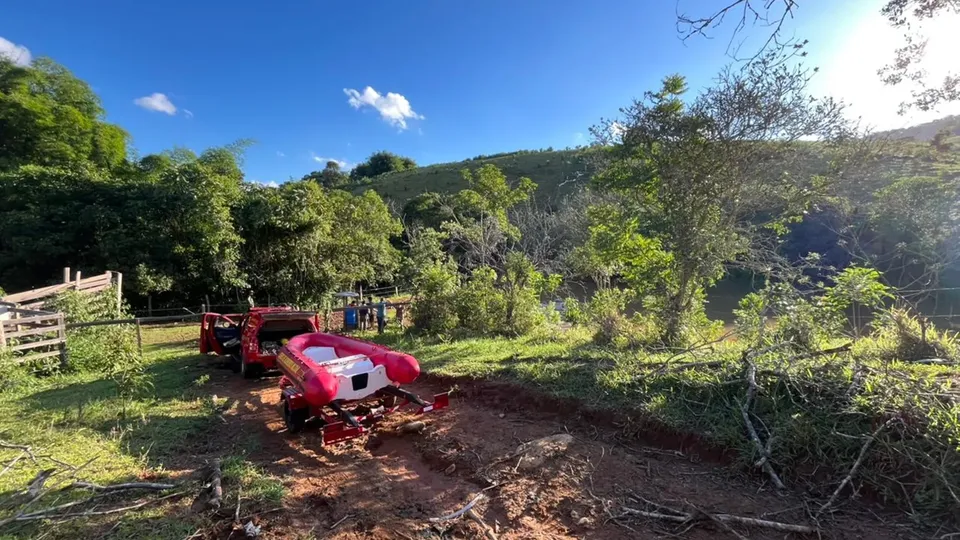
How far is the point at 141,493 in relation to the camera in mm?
3037

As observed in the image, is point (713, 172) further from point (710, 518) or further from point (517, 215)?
point (517, 215)

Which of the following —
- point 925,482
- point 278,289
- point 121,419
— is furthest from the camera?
point 278,289

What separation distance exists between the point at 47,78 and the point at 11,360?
795 inches

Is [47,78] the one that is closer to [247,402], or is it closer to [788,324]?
[247,402]

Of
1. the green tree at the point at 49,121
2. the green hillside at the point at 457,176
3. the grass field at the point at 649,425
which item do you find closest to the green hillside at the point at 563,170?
the green hillside at the point at 457,176

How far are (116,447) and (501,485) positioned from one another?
136 inches

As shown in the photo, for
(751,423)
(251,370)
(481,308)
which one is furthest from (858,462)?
(251,370)

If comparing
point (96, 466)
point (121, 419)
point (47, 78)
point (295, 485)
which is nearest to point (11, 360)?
point (121, 419)

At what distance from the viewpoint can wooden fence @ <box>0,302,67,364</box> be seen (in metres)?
7.05

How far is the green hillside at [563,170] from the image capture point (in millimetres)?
6461

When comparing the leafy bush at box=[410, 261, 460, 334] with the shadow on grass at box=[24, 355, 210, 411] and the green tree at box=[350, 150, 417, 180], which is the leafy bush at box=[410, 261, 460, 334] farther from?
the green tree at box=[350, 150, 417, 180]

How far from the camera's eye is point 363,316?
487 inches

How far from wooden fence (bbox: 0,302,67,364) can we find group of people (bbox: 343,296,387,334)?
5336mm

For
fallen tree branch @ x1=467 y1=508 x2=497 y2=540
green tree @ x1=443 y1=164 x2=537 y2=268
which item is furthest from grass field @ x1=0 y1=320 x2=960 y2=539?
green tree @ x1=443 y1=164 x2=537 y2=268
